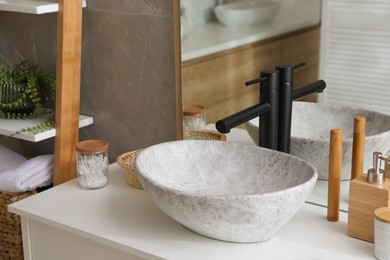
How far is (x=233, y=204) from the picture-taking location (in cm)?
137

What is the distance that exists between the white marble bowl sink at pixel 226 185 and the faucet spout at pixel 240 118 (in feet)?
0.36

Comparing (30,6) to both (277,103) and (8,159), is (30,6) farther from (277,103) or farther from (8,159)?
(277,103)

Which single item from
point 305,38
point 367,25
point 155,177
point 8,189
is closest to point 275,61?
point 305,38

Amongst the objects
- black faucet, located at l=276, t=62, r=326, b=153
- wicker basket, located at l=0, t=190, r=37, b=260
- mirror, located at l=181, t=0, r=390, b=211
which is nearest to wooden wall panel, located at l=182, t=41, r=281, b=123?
mirror, located at l=181, t=0, r=390, b=211

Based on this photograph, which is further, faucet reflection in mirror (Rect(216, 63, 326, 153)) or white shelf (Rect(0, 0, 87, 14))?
white shelf (Rect(0, 0, 87, 14))

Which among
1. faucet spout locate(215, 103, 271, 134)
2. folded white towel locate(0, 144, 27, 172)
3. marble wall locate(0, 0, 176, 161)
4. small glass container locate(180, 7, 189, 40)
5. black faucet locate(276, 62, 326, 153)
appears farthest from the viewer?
folded white towel locate(0, 144, 27, 172)

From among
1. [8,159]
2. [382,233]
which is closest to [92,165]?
[8,159]

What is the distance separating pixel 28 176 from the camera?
2.12 meters

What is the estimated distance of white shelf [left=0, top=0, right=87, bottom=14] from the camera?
200 centimetres

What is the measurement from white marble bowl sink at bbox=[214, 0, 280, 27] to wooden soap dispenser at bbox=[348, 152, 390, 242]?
0.50 meters

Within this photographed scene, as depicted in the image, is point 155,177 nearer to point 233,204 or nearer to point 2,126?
point 233,204

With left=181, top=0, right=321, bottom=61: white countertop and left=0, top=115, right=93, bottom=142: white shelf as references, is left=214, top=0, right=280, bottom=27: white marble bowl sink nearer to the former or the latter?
left=181, top=0, right=321, bottom=61: white countertop

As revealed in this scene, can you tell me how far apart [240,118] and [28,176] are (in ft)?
2.78

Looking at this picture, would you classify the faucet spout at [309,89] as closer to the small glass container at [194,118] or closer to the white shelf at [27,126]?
the small glass container at [194,118]
